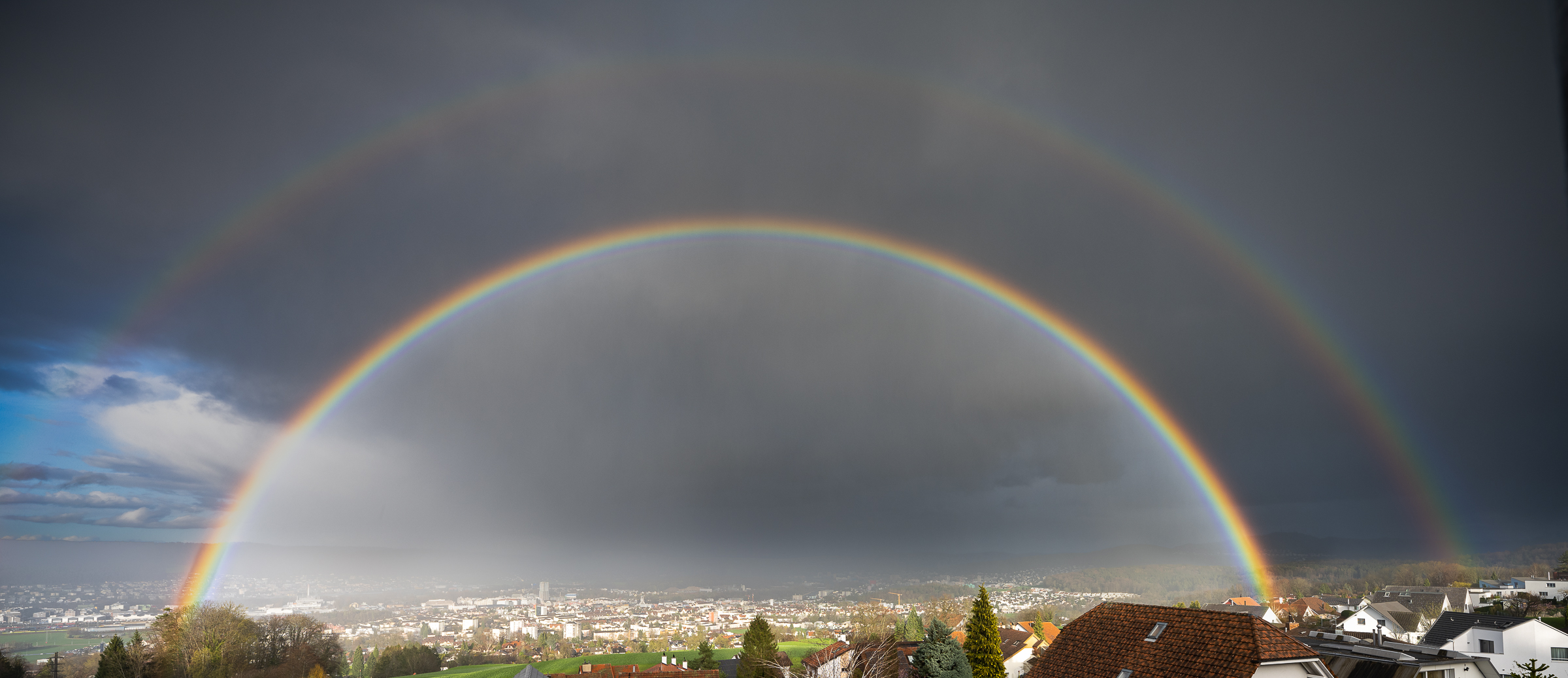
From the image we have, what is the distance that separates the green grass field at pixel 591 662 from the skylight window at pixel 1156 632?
50.5 metres

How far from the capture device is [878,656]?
48.5 m

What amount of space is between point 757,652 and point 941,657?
2270 cm

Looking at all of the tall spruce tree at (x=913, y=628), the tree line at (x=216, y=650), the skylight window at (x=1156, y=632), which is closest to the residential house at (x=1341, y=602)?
the tall spruce tree at (x=913, y=628)

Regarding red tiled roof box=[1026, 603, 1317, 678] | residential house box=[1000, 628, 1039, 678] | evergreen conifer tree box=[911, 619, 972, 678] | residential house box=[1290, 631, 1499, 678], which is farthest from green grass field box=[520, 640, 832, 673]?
residential house box=[1290, 631, 1499, 678]

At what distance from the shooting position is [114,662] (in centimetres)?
5406

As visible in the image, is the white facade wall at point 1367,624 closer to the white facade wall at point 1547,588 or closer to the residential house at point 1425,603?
the residential house at point 1425,603

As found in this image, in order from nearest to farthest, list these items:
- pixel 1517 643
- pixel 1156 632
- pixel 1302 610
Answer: pixel 1156 632 → pixel 1517 643 → pixel 1302 610

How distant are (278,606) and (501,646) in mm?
94397

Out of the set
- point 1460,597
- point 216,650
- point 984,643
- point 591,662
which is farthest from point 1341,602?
point 216,650

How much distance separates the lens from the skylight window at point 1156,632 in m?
31.2

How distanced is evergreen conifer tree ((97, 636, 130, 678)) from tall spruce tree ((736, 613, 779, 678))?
43.1 m

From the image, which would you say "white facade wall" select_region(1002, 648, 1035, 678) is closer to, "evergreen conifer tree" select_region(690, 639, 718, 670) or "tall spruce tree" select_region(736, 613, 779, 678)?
"tall spruce tree" select_region(736, 613, 779, 678)

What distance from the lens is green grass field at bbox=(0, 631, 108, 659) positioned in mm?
78062

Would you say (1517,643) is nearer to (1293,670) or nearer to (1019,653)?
(1019,653)
